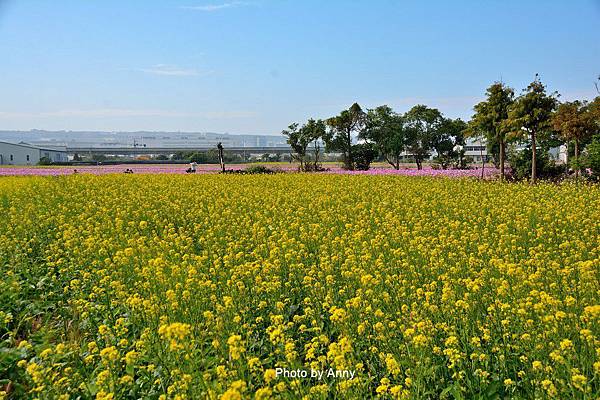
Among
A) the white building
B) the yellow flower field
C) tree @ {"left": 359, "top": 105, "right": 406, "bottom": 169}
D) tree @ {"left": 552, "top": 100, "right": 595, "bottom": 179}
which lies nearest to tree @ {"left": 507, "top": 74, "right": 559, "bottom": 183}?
tree @ {"left": 552, "top": 100, "right": 595, "bottom": 179}

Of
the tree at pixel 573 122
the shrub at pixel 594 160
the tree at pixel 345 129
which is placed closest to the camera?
the shrub at pixel 594 160

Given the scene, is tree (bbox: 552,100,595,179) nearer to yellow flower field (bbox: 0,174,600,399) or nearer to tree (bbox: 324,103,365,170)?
yellow flower field (bbox: 0,174,600,399)

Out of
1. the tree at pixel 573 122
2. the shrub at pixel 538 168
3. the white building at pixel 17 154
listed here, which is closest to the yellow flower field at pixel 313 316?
the tree at pixel 573 122

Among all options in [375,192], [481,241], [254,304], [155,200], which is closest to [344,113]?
[375,192]

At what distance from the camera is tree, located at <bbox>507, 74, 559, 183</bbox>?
1719 cm

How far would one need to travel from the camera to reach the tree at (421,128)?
1485 inches

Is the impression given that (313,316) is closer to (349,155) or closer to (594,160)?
(594,160)

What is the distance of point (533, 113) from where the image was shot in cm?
1717

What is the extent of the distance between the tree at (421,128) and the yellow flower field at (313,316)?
29.3 metres

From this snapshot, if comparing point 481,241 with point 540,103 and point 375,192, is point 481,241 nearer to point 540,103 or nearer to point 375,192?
point 375,192

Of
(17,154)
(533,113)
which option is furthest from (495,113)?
(17,154)

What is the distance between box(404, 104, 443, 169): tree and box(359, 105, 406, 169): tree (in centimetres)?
143

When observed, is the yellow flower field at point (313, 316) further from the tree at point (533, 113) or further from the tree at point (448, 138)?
the tree at point (448, 138)

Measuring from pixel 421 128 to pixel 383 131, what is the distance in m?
4.16
